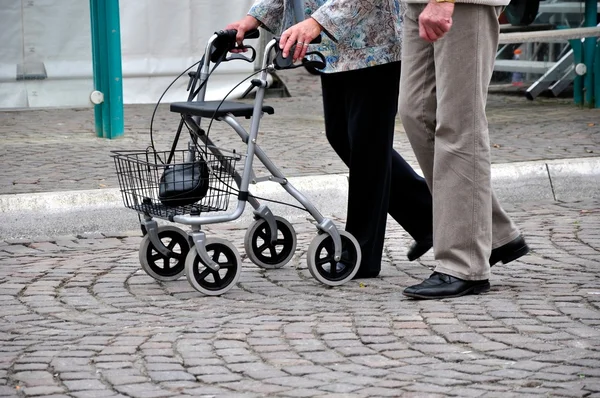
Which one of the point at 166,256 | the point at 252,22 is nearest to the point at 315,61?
the point at 252,22

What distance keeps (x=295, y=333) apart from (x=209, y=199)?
0.92 m

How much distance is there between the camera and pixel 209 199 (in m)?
4.66

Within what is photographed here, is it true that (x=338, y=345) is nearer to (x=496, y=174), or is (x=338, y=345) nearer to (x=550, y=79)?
(x=496, y=174)

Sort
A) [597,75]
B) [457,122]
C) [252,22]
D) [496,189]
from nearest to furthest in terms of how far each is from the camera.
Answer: [457,122] < [252,22] < [496,189] < [597,75]

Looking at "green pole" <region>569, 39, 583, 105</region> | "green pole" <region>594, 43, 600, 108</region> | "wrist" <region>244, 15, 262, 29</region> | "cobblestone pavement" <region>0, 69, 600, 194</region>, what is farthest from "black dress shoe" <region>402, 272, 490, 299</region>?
"green pole" <region>569, 39, 583, 105</region>

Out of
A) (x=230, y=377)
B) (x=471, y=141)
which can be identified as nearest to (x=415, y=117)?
(x=471, y=141)

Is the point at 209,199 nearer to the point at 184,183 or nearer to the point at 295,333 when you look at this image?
the point at 184,183

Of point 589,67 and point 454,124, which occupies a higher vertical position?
point 589,67

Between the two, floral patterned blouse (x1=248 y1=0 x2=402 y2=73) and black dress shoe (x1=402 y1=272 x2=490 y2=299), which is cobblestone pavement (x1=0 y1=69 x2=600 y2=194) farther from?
black dress shoe (x1=402 y1=272 x2=490 y2=299)

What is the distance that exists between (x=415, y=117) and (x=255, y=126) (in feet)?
2.18

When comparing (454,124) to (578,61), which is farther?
(578,61)

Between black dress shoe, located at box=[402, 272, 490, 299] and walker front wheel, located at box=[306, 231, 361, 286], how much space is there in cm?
39

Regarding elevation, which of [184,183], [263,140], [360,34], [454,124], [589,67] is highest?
[360,34]

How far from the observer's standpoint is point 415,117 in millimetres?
4418
